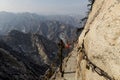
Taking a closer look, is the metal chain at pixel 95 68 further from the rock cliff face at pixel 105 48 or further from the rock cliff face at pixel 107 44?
the rock cliff face at pixel 107 44

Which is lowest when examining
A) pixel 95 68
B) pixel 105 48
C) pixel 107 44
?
pixel 95 68

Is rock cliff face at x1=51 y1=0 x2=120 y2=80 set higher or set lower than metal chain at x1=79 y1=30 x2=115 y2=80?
higher

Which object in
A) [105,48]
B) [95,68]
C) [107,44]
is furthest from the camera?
[95,68]

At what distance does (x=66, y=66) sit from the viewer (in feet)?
124

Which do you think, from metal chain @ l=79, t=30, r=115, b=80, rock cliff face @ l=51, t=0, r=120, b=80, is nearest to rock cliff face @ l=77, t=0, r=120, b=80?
rock cliff face @ l=51, t=0, r=120, b=80

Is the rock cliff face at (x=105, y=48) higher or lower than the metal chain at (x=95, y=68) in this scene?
higher

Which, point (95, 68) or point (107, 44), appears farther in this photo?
point (95, 68)

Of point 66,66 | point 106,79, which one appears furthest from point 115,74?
point 66,66

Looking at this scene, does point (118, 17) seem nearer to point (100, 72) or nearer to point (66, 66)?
point (100, 72)

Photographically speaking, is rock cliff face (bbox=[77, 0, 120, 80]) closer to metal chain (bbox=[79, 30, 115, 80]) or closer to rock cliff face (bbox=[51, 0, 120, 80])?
rock cliff face (bbox=[51, 0, 120, 80])

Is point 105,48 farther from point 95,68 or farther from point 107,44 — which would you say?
point 95,68

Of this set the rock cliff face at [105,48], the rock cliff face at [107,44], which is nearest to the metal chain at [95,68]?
the rock cliff face at [105,48]

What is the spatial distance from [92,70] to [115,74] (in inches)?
135

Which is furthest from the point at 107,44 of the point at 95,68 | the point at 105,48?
the point at 95,68
